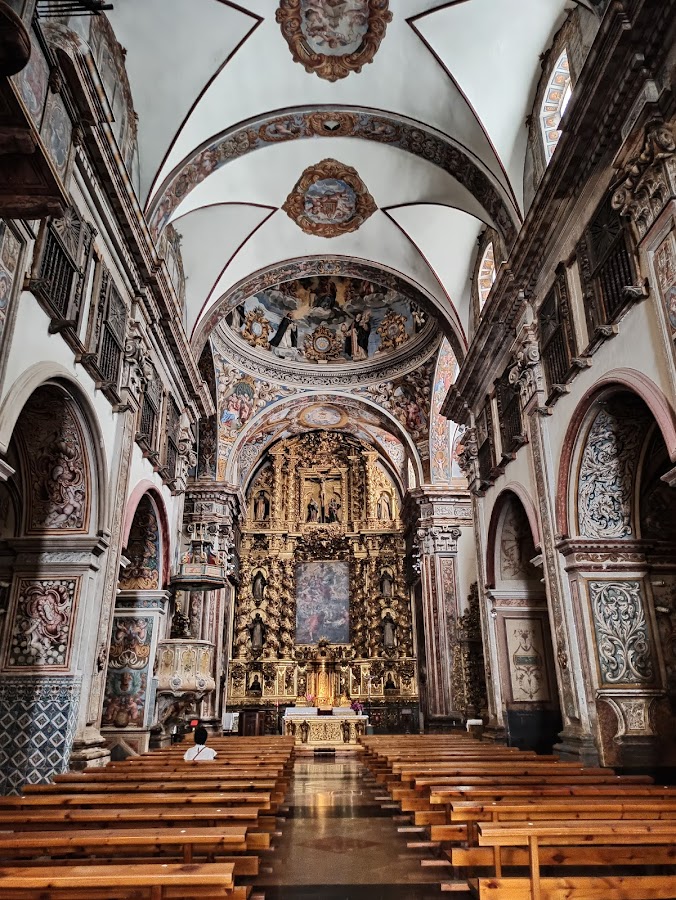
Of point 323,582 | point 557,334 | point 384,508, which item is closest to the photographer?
point 557,334

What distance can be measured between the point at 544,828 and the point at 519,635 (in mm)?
9082

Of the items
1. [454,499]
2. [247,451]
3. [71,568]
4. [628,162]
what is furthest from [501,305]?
[247,451]

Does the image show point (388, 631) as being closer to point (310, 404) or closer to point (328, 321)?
point (310, 404)

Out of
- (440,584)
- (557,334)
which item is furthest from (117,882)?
(440,584)

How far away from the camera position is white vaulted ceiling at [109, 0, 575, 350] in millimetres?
9875

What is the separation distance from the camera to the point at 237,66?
10555 millimetres

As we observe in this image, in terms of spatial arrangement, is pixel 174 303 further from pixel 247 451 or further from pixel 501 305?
pixel 247 451

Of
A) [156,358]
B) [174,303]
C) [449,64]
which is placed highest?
[449,64]

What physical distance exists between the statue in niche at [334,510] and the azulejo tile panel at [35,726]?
1852 cm

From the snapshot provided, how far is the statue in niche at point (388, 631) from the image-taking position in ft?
78.9

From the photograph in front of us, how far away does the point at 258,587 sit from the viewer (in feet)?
81.9

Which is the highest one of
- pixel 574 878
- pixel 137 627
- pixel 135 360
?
pixel 135 360

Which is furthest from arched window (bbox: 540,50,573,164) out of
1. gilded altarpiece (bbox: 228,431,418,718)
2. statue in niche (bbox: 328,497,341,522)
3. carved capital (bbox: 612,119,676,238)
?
statue in niche (bbox: 328,497,341,522)

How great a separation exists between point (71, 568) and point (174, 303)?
537 centimetres
